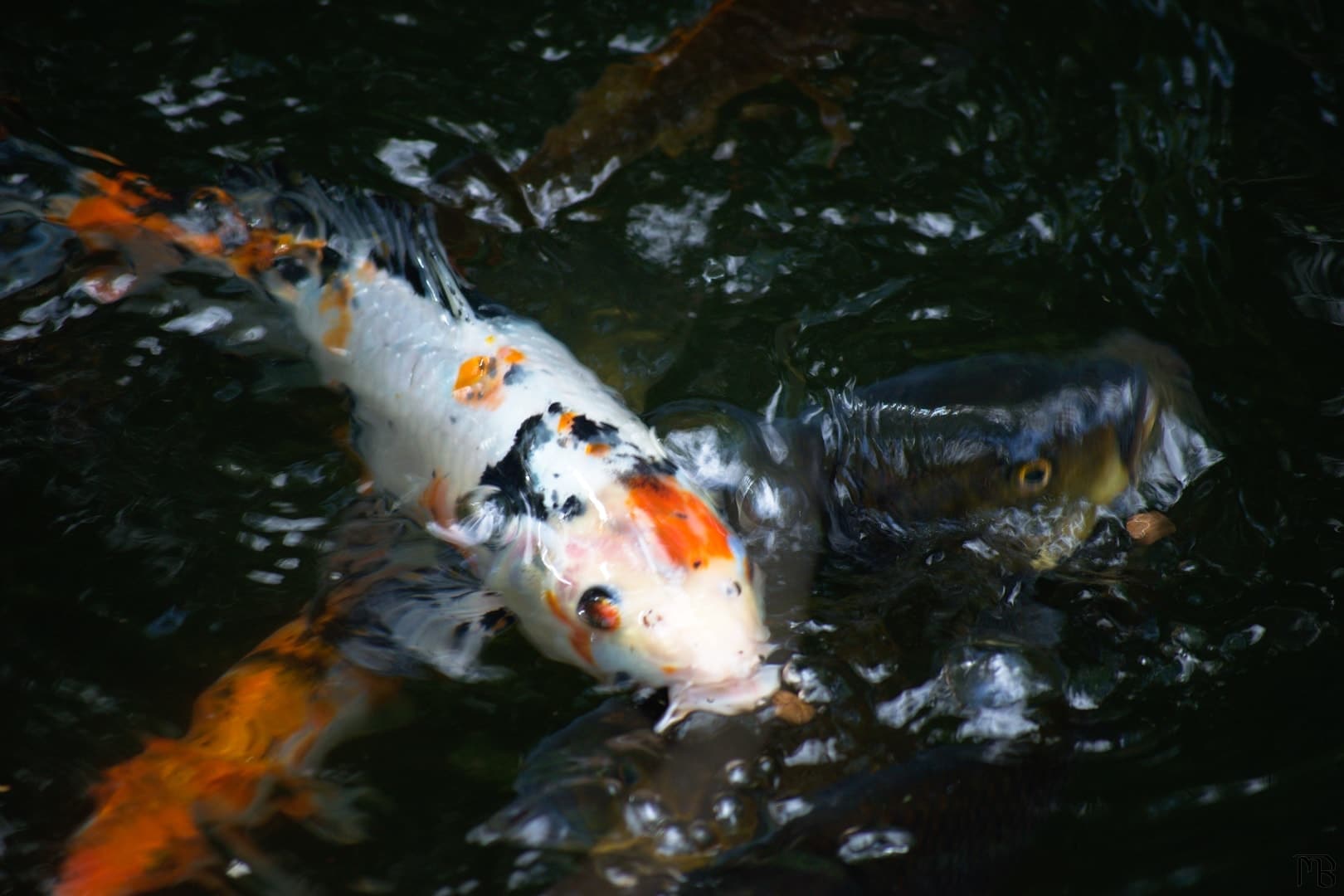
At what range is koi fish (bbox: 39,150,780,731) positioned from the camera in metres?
2.10

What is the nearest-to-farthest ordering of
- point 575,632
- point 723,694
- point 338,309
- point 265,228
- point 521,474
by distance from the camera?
1. point 723,694
2. point 575,632
3. point 521,474
4. point 338,309
5. point 265,228

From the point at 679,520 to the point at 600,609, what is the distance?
24cm

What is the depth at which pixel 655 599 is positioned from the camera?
208 cm

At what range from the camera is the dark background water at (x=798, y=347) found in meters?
2.17

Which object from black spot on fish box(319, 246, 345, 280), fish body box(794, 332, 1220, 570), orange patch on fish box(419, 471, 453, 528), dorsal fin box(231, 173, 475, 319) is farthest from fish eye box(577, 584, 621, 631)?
black spot on fish box(319, 246, 345, 280)

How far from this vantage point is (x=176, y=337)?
309 cm

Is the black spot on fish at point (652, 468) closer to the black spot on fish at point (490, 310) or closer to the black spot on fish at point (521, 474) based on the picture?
the black spot on fish at point (521, 474)

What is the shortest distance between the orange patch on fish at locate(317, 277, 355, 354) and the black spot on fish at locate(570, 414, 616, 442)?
2.23 ft

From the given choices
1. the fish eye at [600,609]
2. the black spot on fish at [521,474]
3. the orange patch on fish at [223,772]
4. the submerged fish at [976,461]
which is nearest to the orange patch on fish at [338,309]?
the black spot on fish at [521,474]

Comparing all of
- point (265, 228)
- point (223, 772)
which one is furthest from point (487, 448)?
point (265, 228)

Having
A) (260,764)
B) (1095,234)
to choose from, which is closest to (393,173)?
(260,764)

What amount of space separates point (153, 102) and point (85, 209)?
3.24 feet

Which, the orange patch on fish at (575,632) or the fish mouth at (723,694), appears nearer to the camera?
the fish mouth at (723,694)

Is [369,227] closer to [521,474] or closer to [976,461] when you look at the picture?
[521,474]
